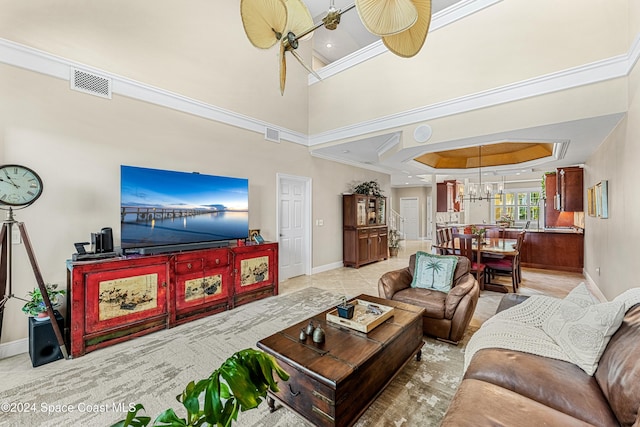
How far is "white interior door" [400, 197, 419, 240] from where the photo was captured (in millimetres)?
12156

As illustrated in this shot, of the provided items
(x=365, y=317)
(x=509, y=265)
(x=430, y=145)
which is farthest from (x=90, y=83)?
(x=509, y=265)

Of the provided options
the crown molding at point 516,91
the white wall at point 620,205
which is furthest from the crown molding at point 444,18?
the white wall at point 620,205

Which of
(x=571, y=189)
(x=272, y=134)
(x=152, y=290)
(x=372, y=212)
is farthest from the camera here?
(x=372, y=212)

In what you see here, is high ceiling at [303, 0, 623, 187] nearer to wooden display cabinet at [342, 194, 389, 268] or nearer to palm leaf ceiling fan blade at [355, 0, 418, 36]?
wooden display cabinet at [342, 194, 389, 268]

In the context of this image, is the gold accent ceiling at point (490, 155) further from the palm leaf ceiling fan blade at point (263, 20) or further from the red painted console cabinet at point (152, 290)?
the palm leaf ceiling fan blade at point (263, 20)

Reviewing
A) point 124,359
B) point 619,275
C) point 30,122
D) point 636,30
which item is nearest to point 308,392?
point 124,359

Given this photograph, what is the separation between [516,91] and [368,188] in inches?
150

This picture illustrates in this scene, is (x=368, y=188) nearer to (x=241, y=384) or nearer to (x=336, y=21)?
(x=336, y=21)

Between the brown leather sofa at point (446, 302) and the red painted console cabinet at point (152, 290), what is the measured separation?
1.99 metres

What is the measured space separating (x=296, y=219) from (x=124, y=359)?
3618 millimetres

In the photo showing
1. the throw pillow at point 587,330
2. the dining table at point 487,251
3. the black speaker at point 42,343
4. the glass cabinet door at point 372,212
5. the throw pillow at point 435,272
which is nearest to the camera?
the throw pillow at point 587,330

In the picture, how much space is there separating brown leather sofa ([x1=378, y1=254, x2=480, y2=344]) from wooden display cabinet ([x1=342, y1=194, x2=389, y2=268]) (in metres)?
3.28

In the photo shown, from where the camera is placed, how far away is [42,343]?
2461 mm

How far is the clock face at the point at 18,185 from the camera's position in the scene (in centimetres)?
243
